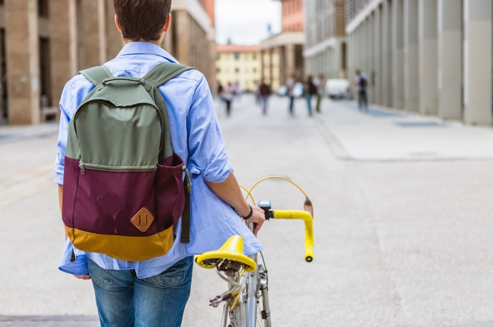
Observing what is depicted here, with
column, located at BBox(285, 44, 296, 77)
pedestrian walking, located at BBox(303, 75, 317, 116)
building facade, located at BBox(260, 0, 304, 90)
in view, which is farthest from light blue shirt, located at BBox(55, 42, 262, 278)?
column, located at BBox(285, 44, 296, 77)

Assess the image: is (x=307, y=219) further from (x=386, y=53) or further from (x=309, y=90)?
(x=386, y=53)

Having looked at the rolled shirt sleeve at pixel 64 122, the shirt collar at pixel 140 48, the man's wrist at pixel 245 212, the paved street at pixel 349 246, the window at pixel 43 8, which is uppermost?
the window at pixel 43 8

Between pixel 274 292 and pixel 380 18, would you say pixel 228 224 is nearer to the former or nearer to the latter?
pixel 274 292

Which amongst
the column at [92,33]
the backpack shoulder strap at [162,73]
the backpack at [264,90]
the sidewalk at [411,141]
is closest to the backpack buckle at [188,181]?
the backpack shoulder strap at [162,73]

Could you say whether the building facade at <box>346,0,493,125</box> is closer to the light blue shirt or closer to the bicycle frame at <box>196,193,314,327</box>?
the bicycle frame at <box>196,193,314,327</box>

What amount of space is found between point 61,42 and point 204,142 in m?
30.7

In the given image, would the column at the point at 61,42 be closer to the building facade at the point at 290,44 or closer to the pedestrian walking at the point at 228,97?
the pedestrian walking at the point at 228,97

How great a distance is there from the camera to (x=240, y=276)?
8.34 feet

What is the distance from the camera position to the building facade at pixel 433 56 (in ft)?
72.0

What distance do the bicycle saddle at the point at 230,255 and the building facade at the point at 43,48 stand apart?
26.7 m

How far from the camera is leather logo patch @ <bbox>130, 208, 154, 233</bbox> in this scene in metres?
2.16

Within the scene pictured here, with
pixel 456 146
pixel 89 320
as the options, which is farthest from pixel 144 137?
pixel 456 146

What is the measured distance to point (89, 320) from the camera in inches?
186

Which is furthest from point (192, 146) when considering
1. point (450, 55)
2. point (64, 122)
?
point (450, 55)
